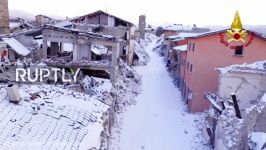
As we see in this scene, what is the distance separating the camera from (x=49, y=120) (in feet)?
40.2

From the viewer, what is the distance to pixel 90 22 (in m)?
38.9

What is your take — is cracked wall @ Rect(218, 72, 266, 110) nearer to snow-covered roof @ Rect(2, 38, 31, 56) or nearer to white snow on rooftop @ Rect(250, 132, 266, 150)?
white snow on rooftop @ Rect(250, 132, 266, 150)

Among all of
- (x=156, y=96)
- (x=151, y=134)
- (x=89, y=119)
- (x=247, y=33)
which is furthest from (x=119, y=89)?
(x=89, y=119)

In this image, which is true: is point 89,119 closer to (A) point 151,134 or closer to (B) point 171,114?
(A) point 151,134

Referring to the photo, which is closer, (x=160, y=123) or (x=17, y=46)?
(x=160, y=123)

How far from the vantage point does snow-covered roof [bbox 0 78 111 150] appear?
1085 cm

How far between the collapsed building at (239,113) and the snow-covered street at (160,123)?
5.99 feet

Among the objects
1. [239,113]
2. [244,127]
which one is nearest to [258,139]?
[244,127]

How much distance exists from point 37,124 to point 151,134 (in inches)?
461

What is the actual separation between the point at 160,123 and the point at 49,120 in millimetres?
13421

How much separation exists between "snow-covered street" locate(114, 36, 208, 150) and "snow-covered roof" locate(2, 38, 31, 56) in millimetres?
9224

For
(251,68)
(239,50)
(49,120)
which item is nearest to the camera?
(49,120)

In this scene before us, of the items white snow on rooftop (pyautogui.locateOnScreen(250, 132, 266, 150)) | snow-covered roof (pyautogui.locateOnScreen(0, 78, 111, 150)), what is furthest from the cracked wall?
snow-covered roof (pyautogui.locateOnScreen(0, 78, 111, 150))

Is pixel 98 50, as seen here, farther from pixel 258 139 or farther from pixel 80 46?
pixel 258 139
